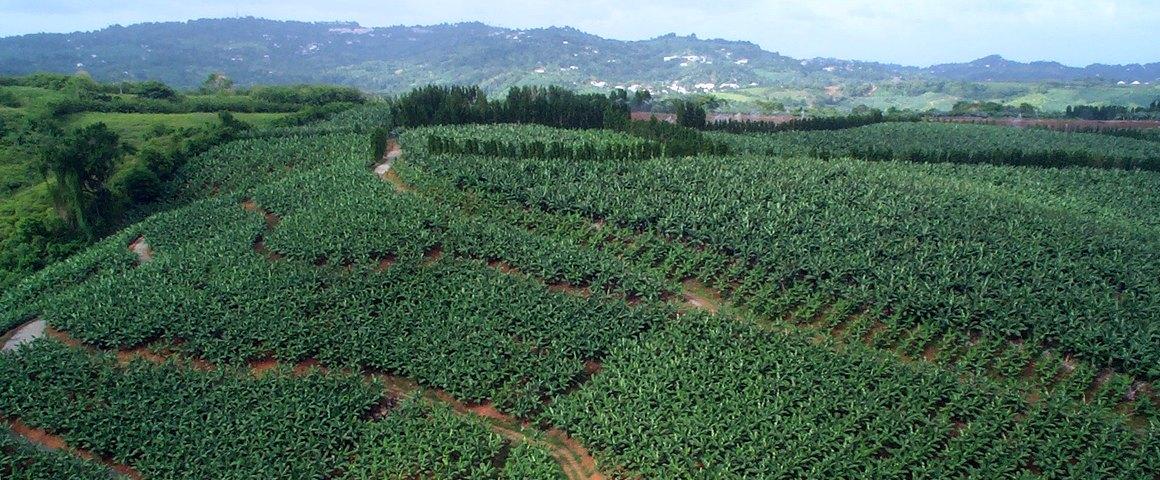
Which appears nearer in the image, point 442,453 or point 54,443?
point 442,453

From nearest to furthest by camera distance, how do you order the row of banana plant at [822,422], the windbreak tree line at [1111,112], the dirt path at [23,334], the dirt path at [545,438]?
the row of banana plant at [822,422]
the dirt path at [545,438]
the dirt path at [23,334]
the windbreak tree line at [1111,112]

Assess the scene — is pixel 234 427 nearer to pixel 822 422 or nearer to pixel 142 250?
pixel 822 422

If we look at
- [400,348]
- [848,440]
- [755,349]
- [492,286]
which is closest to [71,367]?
[400,348]

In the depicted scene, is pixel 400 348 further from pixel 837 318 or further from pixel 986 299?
pixel 986 299

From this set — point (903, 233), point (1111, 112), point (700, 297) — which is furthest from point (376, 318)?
point (1111, 112)

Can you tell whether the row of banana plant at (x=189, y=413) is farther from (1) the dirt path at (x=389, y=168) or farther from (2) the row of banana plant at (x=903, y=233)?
(1) the dirt path at (x=389, y=168)

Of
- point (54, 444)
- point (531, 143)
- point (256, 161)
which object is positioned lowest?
point (54, 444)

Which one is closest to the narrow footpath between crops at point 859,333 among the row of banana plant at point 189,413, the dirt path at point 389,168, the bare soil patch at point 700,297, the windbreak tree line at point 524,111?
the bare soil patch at point 700,297

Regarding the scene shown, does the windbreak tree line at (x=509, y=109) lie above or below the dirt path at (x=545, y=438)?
above
